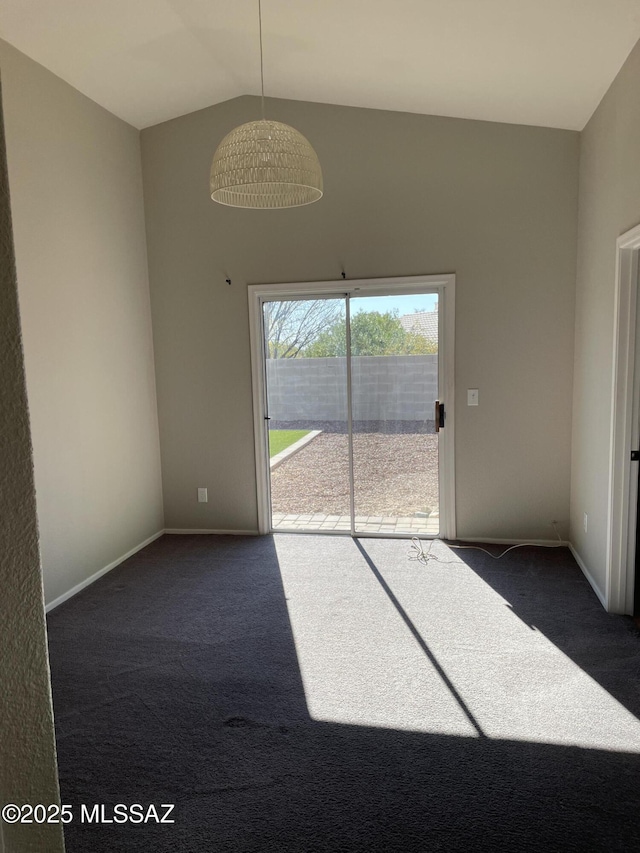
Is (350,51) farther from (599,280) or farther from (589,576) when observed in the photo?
(589,576)

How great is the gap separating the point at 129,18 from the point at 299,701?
3.68 metres

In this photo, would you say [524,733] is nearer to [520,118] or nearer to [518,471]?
[518,471]

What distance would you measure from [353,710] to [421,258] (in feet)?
10.8

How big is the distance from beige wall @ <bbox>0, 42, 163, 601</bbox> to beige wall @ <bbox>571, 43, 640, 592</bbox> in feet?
11.0

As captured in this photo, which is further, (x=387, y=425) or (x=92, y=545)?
(x=387, y=425)

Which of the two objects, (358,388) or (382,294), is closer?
(382,294)

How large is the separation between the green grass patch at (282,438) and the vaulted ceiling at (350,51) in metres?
2.56

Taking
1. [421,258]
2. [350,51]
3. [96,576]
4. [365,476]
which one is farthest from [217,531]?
[350,51]

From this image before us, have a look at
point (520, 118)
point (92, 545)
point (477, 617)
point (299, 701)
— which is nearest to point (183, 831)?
point (299, 701)

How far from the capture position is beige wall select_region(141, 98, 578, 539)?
4.46 m

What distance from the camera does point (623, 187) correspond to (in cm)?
321

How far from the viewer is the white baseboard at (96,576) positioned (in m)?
3.84

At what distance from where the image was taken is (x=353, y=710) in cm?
262

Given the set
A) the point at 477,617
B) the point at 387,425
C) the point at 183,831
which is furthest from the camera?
the point at 387,425
